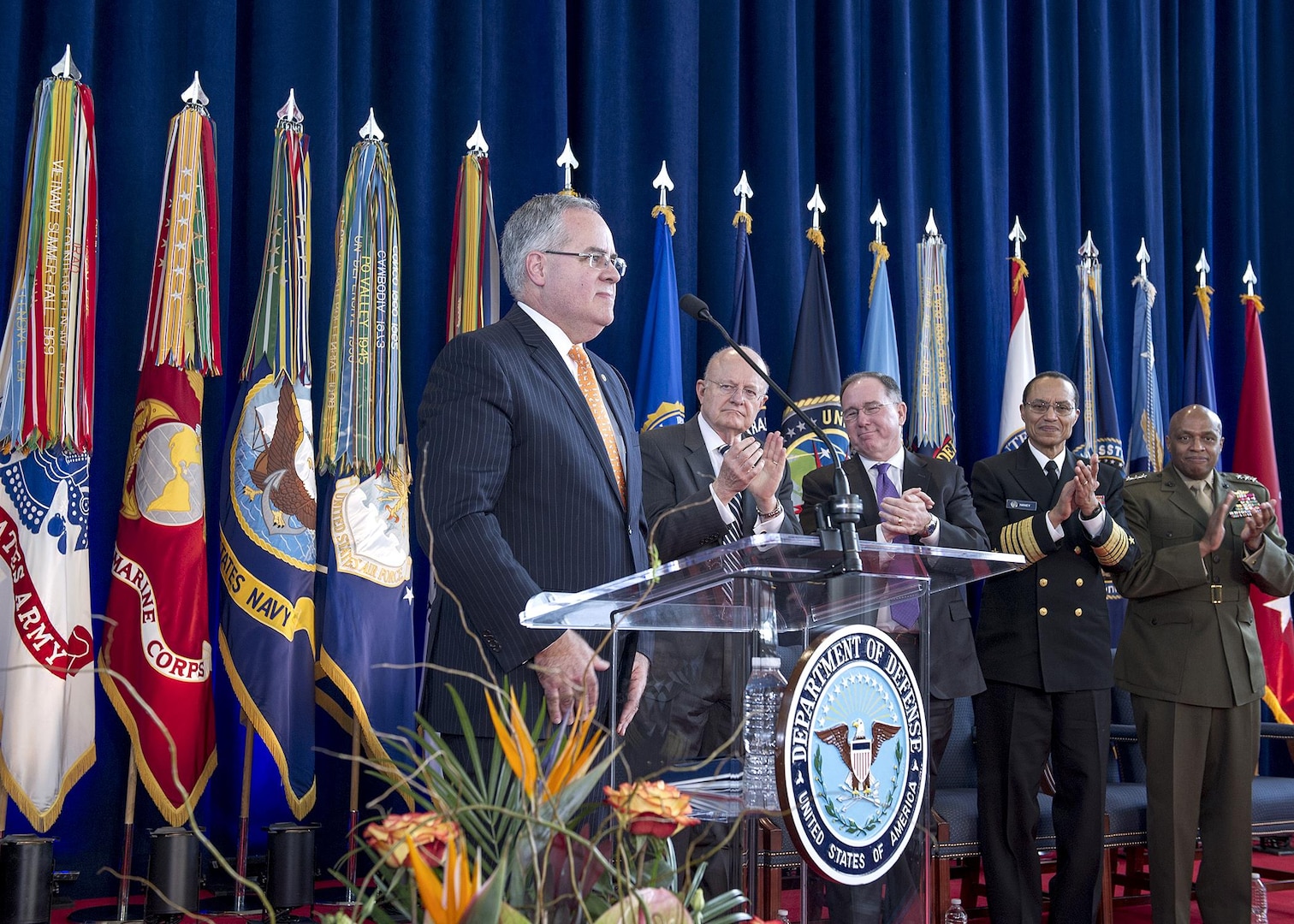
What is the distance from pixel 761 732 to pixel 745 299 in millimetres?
3505

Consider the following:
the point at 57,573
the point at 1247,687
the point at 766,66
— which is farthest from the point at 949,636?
the point at 766,66

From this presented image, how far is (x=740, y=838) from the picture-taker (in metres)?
1.40

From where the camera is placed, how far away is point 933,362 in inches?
198

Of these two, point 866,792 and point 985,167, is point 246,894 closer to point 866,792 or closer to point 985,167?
point 866,792

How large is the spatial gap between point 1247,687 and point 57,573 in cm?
332

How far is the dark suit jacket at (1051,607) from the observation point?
353 cm

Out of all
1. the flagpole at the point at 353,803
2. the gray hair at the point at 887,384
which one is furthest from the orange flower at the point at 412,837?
the gray hair at the point at 887,384

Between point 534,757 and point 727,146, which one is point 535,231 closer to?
point 534,757

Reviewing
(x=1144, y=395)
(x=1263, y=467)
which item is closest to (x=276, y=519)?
(x=1144, y=395)

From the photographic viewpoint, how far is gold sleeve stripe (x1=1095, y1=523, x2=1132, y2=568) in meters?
3.52

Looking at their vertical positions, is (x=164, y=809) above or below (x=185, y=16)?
below

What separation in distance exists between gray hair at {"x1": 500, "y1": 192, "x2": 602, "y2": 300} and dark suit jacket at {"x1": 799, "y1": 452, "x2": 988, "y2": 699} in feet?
4.16

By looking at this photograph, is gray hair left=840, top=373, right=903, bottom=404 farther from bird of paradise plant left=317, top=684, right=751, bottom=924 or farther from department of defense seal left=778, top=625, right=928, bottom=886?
bird of paradise plant left=317, top=684, right=751, bottom=924

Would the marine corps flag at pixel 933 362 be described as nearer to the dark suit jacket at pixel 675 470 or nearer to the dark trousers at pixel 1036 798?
the dark trousers at pixel 1036 798
